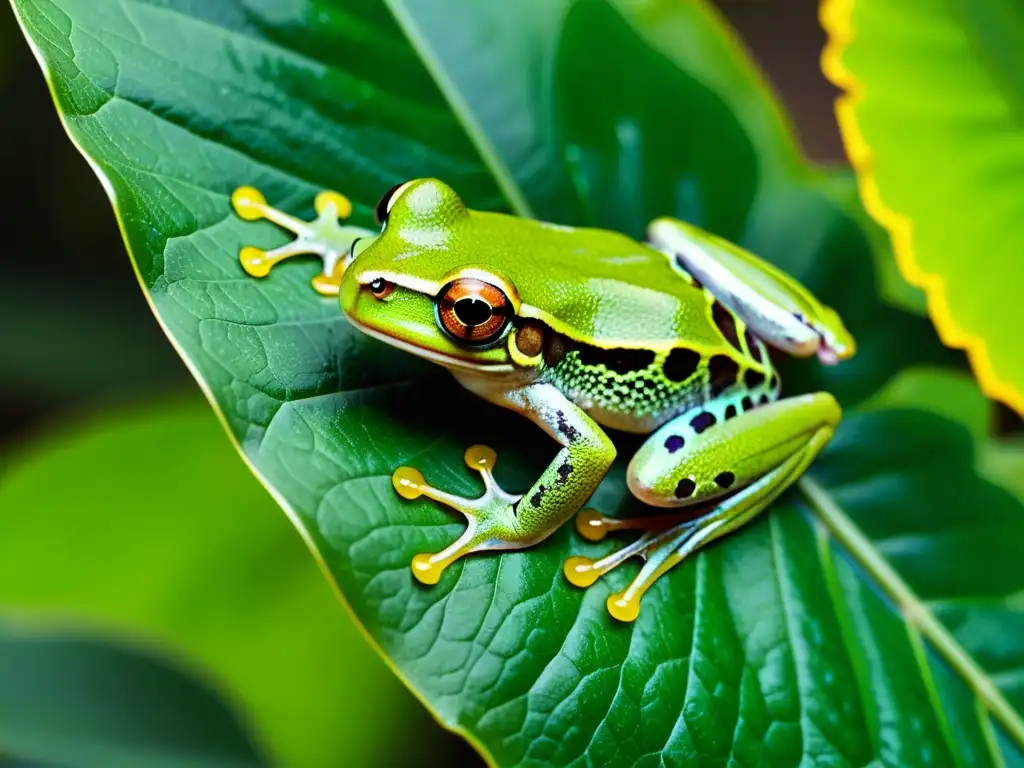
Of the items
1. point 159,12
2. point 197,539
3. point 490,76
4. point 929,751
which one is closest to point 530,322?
point 490,76

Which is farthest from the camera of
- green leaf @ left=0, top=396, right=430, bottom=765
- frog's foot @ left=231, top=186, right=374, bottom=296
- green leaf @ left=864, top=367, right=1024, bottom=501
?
green leaf @ left=0, top=396, right=430, bottom=765

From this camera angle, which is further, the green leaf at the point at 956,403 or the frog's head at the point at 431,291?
the green leaf at the point at 956,403

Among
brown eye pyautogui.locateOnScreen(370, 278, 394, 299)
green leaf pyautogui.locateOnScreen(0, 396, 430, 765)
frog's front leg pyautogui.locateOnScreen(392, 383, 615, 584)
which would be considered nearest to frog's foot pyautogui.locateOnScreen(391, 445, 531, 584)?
frog's front leg pyautogui.locateOnScreen(392, 383, 615, 584)

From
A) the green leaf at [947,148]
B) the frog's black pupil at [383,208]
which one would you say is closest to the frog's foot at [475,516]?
the frog's black pupil at [383,208]

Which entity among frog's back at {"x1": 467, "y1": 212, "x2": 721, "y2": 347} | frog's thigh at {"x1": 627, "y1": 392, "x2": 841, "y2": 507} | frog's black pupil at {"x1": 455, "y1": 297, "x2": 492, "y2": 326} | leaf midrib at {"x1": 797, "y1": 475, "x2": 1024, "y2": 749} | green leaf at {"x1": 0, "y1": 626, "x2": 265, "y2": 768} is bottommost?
leaf midrib at {"x1": 797, "y1": 475, "x2": 1024, "y2": 749}

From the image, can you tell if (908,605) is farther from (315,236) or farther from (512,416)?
(315,236)

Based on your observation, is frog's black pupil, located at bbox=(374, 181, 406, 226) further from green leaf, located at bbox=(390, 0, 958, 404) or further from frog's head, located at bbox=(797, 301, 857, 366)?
frog's head, located at bbox=(797, 301, 857, 366)

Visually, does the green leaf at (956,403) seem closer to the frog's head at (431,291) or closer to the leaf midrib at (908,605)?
the leaf midrib at (908,605)

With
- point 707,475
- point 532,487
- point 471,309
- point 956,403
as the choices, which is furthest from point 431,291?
point 956,403

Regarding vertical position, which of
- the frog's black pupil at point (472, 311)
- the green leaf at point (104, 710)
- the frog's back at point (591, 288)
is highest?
the frog's black pupil at point (472, 311)
